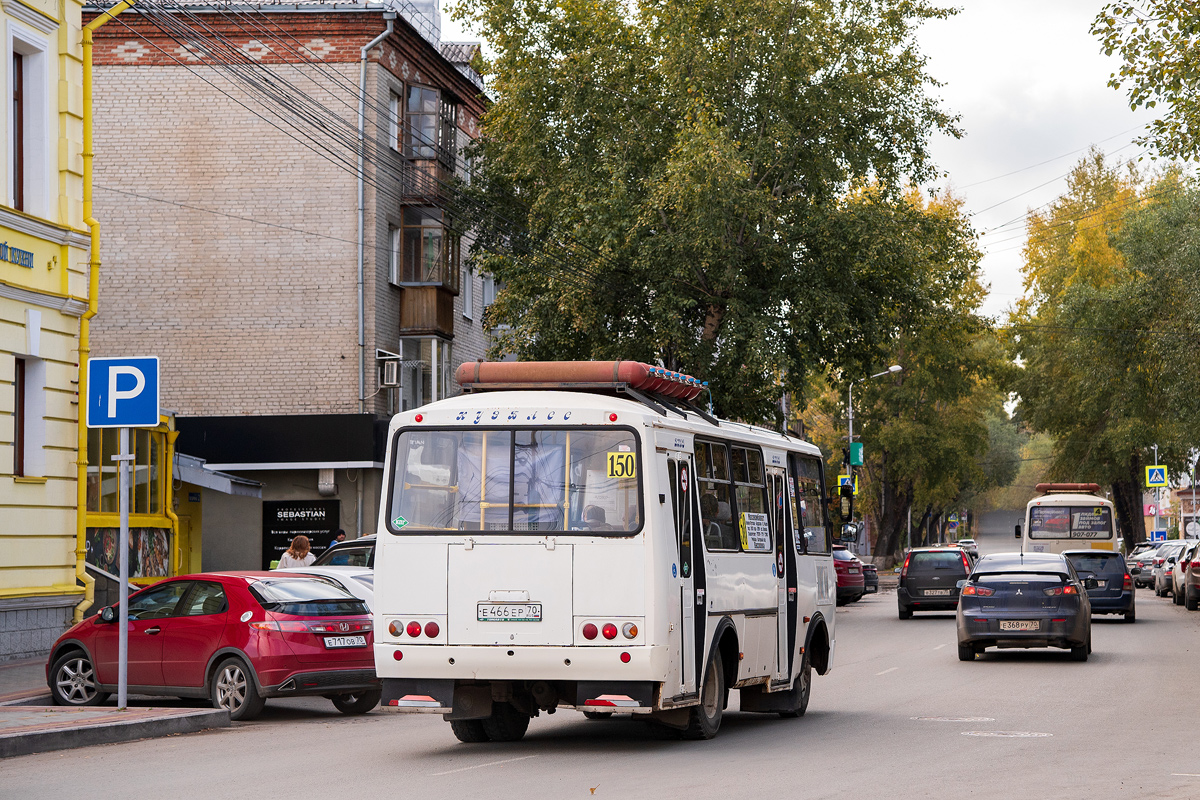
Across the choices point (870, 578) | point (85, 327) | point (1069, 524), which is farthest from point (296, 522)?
point (1069, 524)

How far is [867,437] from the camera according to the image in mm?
66188

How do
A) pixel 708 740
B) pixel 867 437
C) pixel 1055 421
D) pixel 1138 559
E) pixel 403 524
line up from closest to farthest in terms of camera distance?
pixel 403 524, pixel 708 740, pixel 1138 559, pixel 1055 421, pixel 867 437

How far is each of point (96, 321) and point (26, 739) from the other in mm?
23703

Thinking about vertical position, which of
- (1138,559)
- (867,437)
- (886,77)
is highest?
(886,77)

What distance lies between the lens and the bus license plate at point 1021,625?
20.9 meters

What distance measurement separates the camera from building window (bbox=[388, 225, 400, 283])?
35312 mm

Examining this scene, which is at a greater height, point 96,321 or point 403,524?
point 96,321

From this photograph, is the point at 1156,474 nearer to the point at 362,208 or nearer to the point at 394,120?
the point at 394,120

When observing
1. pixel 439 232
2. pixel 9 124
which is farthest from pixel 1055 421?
pixel 9 124

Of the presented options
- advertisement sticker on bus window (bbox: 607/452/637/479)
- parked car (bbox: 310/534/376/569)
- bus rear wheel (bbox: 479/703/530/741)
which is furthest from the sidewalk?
parked car (bbox: 310/534/376/569)

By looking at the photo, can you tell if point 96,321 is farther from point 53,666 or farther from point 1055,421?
Answer: point 1055,421

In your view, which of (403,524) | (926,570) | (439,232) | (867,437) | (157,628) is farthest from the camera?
(867,437)

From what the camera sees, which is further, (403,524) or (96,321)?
(96,321)

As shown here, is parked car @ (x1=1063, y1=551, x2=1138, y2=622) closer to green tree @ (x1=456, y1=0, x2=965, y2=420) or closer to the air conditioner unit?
green tree @ (x1=456, y1=0, x2=965, y2=420)
